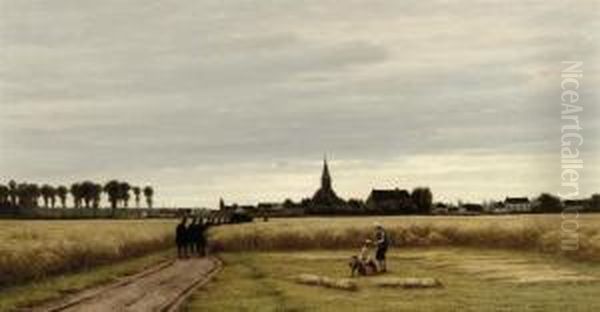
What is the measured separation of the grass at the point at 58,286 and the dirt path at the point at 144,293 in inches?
33.6

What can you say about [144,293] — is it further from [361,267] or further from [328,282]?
[361,267]

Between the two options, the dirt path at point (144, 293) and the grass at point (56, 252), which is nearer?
the dirt path at point (144, 293)

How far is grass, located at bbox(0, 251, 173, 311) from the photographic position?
102 feet

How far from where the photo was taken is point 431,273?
44312mm

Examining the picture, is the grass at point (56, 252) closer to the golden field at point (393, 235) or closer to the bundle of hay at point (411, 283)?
the golden field at point (393, 235)

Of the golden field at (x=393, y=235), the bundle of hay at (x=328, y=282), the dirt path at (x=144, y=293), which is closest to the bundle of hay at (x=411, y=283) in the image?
the bundle of hay at (x=328, y=282)

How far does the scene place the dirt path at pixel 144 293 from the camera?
29.1 meters

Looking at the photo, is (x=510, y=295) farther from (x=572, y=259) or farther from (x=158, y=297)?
(x=572, y=259)

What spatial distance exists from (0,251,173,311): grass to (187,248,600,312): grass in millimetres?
4694

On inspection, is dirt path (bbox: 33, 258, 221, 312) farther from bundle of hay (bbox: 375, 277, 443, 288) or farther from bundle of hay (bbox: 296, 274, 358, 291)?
bundle of hay (bbox: 375, 277, 443, 288)

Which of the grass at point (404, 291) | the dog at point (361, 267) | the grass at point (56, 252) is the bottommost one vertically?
the grass at point (404, 291)

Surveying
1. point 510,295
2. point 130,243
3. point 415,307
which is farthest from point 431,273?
point 130,243

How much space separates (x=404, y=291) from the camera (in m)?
34.8

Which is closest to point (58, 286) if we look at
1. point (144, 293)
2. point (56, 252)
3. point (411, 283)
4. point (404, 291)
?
point (144, 293)
